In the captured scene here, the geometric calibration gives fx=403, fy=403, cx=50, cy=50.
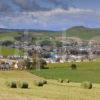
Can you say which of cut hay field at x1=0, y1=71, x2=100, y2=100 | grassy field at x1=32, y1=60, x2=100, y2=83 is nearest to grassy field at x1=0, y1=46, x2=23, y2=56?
grassy field at x1=32, y1=60, x2=100, y2=83

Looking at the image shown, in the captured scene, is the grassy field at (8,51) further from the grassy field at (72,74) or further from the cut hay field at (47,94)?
the cut hay field at (47,94)

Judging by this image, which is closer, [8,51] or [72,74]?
[72,74]

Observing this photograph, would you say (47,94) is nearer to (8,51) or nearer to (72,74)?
(72,74)

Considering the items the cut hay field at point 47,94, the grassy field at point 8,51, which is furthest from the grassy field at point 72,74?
the grassy field at point 8,51

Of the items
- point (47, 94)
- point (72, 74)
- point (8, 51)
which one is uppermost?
point (8, 51)

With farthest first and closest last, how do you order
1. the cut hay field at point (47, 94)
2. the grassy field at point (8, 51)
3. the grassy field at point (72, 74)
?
1. the grassy field at point (8, 51)
2. the grassy field at point (72, 74)
3. the cut hay field at point (47, 94)

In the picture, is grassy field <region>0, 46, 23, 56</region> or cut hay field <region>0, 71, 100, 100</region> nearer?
cut hay field <region>0, 71, 100, 100</region>

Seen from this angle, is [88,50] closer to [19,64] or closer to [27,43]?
[27,43]

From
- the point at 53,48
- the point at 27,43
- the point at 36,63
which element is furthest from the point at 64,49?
the point at 36,63

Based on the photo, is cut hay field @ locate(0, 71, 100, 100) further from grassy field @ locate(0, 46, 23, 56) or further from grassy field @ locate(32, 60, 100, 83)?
grassy field @ locate(0, 46, 23, 56)

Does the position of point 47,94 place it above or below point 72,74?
above

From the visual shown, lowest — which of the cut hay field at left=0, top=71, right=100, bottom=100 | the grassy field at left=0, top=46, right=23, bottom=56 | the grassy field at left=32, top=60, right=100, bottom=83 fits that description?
the grassy field at left=32, top=60, right=100, bottom=83

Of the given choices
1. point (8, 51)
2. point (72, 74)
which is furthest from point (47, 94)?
point (8, 51)

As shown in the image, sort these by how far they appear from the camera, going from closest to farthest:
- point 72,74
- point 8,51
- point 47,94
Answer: point 47,94 → point 72,74 → point 8,51
